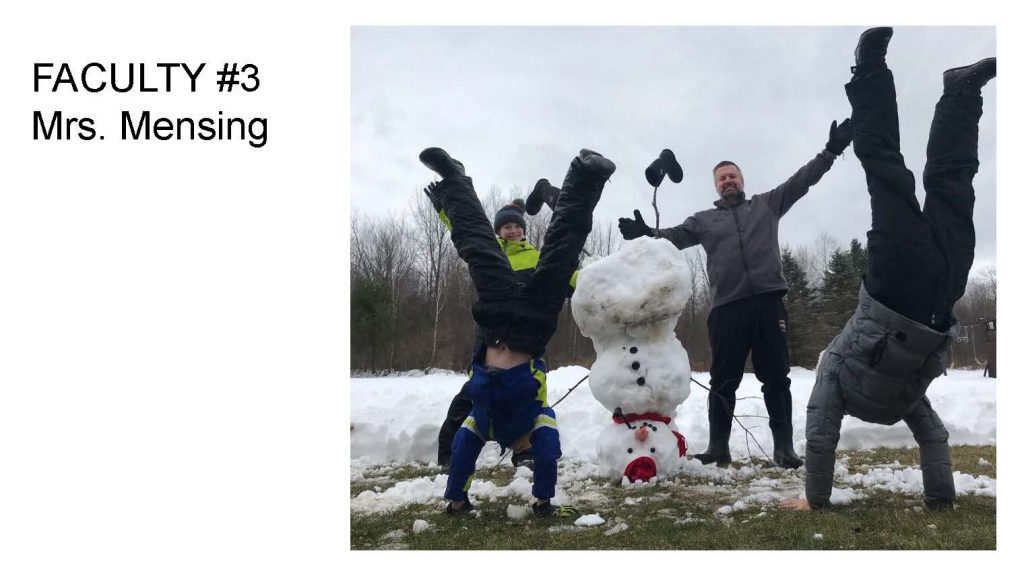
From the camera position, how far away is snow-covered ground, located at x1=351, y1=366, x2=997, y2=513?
11.4 ft

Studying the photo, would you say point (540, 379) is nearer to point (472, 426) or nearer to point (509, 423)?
point (509, 423)

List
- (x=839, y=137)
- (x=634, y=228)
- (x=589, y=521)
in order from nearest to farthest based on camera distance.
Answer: (x=589, y=521), (x=839, y=137), (x=634, y=228)

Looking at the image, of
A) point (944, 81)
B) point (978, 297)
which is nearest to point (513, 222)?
point (944, 81)

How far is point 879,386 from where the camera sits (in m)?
2.72

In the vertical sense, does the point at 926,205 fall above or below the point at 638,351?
above

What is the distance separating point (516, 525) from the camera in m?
2.86

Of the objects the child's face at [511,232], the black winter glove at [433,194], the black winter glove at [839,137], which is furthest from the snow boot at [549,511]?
the black winter glove at [839,137]

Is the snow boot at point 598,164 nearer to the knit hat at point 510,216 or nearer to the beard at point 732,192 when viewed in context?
the knit hat at point 510,216

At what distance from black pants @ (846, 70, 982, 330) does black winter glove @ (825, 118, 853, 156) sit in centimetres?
108

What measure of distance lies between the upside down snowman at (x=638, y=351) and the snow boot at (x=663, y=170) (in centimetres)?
41

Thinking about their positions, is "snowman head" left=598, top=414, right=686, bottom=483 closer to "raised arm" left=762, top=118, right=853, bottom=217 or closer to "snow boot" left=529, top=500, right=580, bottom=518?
"snow boot" left=529, top=500, right=580, bottom=518

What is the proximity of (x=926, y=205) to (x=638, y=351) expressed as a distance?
1601 mm

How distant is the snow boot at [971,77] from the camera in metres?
2.60

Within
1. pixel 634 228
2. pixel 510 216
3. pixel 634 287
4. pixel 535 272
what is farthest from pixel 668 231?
pixel 535 272
